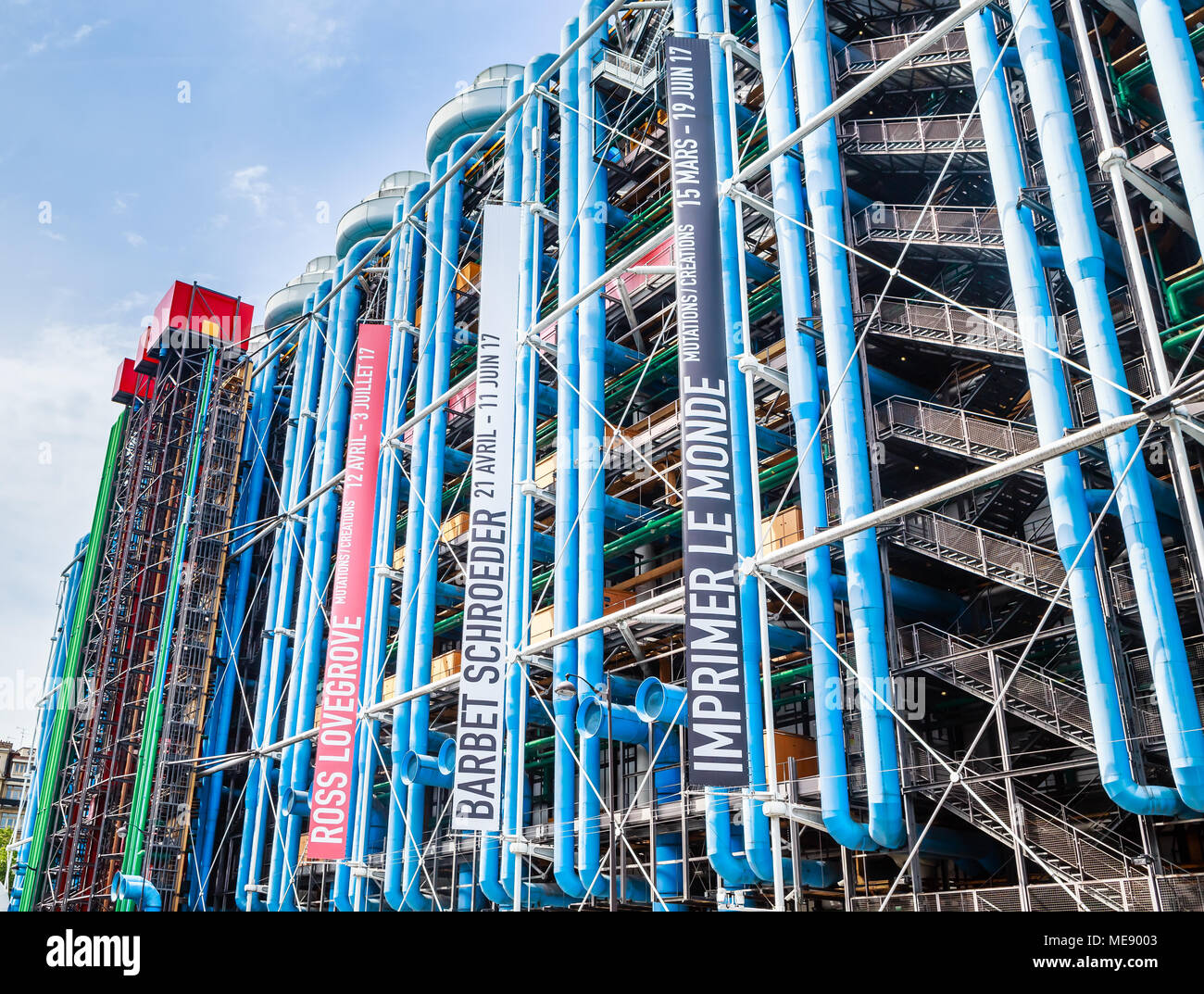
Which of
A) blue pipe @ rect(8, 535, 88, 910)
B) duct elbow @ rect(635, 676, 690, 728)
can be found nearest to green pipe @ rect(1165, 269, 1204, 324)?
duct elbow @ rect(635, 676, 690, 728)

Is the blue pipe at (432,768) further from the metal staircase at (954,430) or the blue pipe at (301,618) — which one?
the metal staircase at (954,430)

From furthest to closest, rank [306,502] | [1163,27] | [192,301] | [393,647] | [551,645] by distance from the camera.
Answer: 1. [192,301]
2. [306,502]
3. [393,647]
4. [551,645]
5. [1163,27]

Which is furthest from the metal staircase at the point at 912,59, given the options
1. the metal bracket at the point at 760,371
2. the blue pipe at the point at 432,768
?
the blue pipe at the point at 432,768

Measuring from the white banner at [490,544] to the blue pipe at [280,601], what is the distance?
13874mm

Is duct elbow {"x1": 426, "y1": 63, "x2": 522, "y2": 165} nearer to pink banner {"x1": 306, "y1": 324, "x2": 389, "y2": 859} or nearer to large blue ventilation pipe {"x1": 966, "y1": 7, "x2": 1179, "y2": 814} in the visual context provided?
pink banner {"x1": 306, "y1": 324, "x2": 389, "y2": 859}

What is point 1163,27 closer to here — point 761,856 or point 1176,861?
point 1176,861

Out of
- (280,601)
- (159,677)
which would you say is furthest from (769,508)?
(159,677)

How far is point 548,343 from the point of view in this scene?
97.1 feet

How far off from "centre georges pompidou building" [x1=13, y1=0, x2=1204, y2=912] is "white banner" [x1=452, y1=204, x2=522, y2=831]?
0.09 metres

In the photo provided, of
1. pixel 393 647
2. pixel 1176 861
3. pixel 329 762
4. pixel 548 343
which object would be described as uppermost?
pixel 548 343

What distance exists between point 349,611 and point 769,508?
1304 cm

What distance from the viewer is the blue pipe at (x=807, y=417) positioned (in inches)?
744
